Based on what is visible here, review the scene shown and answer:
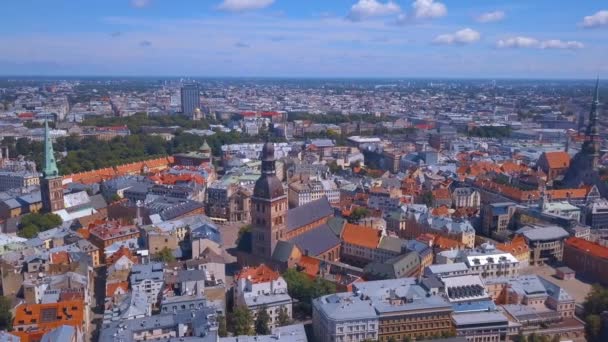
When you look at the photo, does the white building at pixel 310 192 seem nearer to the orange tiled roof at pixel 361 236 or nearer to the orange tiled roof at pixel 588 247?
the orange tiled roof at pixel 361 236

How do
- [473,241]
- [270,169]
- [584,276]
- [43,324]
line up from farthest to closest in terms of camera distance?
1. [473,241]
2. [584,276]
3. [270,169]
4. [43,324]

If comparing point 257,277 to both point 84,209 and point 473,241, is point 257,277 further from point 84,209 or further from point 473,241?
point 84,209

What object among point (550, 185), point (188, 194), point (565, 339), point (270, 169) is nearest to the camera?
point (565, 339)

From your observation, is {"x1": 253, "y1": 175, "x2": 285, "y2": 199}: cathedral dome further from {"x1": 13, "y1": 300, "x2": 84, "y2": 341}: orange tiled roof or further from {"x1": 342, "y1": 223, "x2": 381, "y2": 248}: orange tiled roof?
{"x1": 13, "y1": 300, "x2": 84, "y2": 341}: orange tiled roof

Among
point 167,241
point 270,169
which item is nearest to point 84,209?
point 167,241

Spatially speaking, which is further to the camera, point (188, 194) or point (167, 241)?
point (188, 194)

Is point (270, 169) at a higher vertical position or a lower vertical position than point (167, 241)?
higher

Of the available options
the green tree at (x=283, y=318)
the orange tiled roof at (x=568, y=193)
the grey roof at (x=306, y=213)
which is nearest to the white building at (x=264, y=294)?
the green tree at (x=283, y=318)
